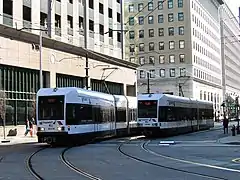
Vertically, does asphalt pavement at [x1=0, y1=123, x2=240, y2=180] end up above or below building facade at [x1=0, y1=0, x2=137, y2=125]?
below

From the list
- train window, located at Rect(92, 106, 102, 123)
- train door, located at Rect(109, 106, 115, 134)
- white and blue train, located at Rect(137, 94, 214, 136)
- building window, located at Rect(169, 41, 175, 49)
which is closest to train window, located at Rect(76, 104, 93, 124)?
train window, located at Rect(92, 106, 102, 123)

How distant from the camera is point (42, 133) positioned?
2686 cm

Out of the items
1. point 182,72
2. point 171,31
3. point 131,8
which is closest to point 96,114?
point 182,72

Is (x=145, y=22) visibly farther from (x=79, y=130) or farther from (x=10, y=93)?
(x=79, y=130)

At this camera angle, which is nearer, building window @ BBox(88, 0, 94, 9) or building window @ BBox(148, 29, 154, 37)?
building window @ BBox(88, 0, 94, 9)

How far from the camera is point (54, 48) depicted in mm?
50312

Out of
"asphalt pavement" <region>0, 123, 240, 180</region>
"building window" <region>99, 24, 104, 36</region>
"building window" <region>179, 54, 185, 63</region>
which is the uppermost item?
"building window" <region>179, 54, 185, 63</region>

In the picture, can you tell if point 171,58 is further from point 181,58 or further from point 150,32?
point 150,32

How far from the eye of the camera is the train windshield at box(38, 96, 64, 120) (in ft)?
88.4

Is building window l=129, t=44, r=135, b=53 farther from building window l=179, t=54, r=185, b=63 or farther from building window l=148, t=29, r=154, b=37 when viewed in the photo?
building window l=179, t=54, r=185, b=63

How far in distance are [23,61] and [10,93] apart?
3449 mm

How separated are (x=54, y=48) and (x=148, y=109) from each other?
58.1 ft

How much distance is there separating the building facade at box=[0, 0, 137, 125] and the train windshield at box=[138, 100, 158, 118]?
12.5 metres

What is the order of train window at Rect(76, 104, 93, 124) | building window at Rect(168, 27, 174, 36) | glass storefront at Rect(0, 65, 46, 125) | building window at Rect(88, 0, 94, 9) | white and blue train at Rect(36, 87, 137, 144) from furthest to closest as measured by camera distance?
1. building window at Rect(168, 27, 174, 36)
2. building window at Rect(88, 0, 94, 9)
3. glass storefront at Rect(0, 65, 46, 125)
4. train window at Rect(76, 104, 93, 124)
5. white and blue train at Rect(36, 87, 137, 144)
